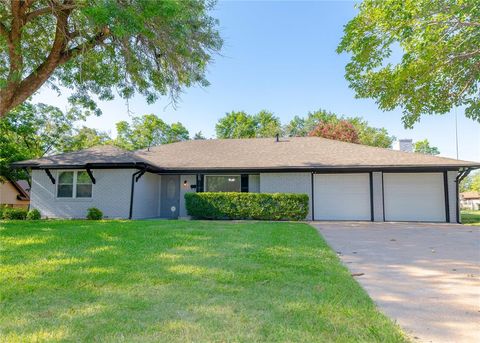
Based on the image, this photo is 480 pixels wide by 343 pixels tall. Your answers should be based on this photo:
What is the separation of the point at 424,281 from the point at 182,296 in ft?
10.4

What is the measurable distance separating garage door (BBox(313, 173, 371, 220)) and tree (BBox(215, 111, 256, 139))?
23341 mm

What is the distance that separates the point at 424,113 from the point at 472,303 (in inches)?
293

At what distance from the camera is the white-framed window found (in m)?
14.1

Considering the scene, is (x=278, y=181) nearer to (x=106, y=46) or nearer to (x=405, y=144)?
(x=405, y=144)

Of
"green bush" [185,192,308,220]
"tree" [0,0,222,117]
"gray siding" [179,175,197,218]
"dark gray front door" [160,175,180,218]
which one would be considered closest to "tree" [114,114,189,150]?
"dark gray front door" [160,175,180,218]

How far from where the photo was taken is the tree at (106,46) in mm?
7629

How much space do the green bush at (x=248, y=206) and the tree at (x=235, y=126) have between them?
24.1m

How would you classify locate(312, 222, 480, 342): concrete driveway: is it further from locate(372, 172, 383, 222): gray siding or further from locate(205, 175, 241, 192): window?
locate(205, 175, 241, 192): window

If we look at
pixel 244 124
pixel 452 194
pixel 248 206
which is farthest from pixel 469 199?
pixel 248 206

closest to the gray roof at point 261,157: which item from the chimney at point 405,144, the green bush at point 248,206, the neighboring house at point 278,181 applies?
the neighboring house at point 278,181

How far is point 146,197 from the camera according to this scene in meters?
14.5

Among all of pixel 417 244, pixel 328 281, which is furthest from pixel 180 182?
pixel 328 281

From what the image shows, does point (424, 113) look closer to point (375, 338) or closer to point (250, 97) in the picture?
point (375, 338)

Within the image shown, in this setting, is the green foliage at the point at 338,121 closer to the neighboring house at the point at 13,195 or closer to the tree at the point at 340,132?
the tree at the point at 340,132
